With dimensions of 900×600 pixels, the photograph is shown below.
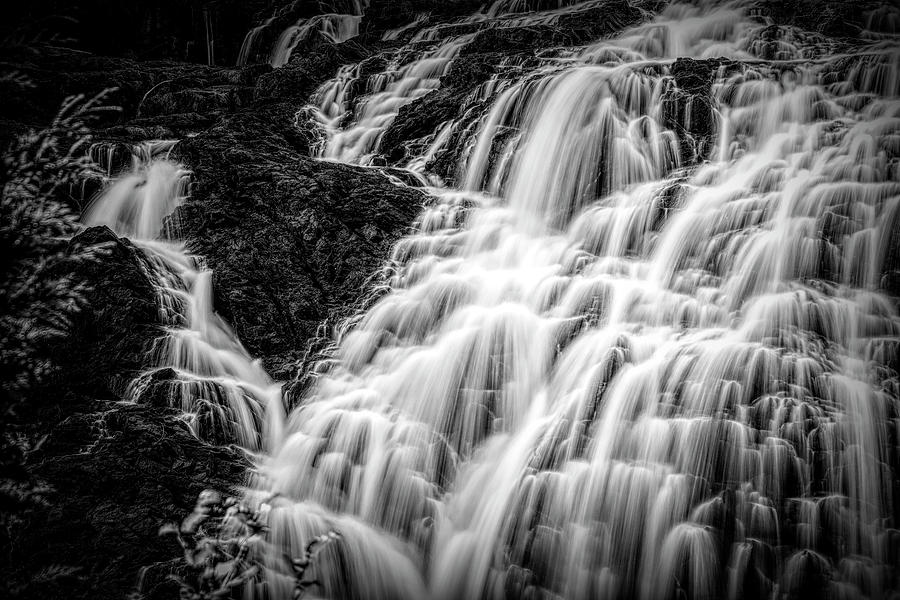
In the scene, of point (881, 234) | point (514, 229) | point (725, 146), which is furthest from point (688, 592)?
point (725, 146)

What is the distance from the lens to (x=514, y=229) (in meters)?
10.7

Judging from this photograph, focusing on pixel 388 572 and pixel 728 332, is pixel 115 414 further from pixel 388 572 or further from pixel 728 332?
pixel 728 332

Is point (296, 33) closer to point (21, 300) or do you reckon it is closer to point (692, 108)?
point (692, 108)

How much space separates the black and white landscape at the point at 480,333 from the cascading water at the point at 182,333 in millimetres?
52

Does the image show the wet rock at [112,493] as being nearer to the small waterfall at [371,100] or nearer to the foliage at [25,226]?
the foliage at [25,226]

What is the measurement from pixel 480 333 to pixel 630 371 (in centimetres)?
211

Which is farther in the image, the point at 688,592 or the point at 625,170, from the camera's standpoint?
the point at 625,170

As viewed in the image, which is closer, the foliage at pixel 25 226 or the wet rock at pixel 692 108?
the foliage at pixel 25 226

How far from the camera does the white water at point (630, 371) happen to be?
611 centimetres

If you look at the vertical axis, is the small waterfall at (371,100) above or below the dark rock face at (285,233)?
above

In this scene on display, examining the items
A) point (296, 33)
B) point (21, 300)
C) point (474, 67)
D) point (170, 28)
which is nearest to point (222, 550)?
point (21, 300)

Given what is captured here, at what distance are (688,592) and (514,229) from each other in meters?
6.28

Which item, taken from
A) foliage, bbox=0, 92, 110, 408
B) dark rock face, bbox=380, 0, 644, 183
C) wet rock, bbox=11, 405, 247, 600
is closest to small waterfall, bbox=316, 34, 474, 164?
dark rock face, bbox=380, 0, 644, 183

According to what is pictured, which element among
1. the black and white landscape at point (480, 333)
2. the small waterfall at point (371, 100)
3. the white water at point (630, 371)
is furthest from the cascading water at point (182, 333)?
the small waterfall at point (371, 100)
